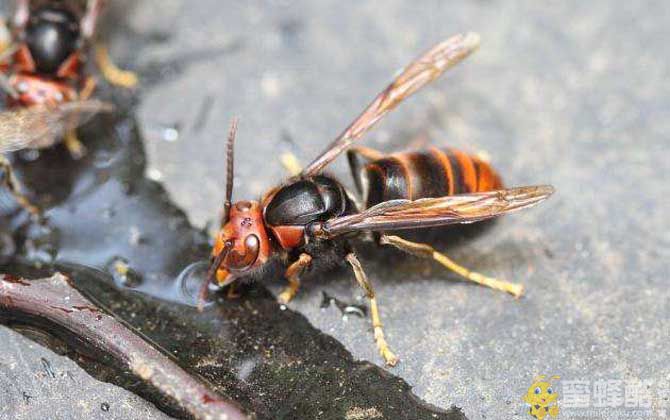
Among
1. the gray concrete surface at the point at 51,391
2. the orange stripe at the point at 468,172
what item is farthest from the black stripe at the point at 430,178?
the gray concrete surface at the point at 51,391

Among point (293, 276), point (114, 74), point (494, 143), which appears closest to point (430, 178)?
point (293, 276)

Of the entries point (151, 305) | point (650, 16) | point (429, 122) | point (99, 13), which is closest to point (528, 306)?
point (429, 122)

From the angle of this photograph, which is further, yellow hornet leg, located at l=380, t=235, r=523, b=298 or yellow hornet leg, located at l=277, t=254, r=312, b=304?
yellow hornet leg, located at l=380, t=235, r=523, b=298

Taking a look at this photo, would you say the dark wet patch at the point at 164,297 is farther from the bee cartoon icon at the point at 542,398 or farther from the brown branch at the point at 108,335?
the bee cartoon icon at the point at 542,398

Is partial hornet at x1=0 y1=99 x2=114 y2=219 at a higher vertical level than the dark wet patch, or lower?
higher

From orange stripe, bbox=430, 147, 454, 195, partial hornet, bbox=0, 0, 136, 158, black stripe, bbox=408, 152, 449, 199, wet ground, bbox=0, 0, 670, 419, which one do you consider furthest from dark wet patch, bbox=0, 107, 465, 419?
orange stripe, bbox=430, 147, 454, 195

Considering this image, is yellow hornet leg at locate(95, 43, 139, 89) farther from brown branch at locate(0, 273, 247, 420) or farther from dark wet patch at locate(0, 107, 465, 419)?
brown branch at locate(0, 273, 247, 420)

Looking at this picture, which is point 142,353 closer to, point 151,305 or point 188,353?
point 188,353
